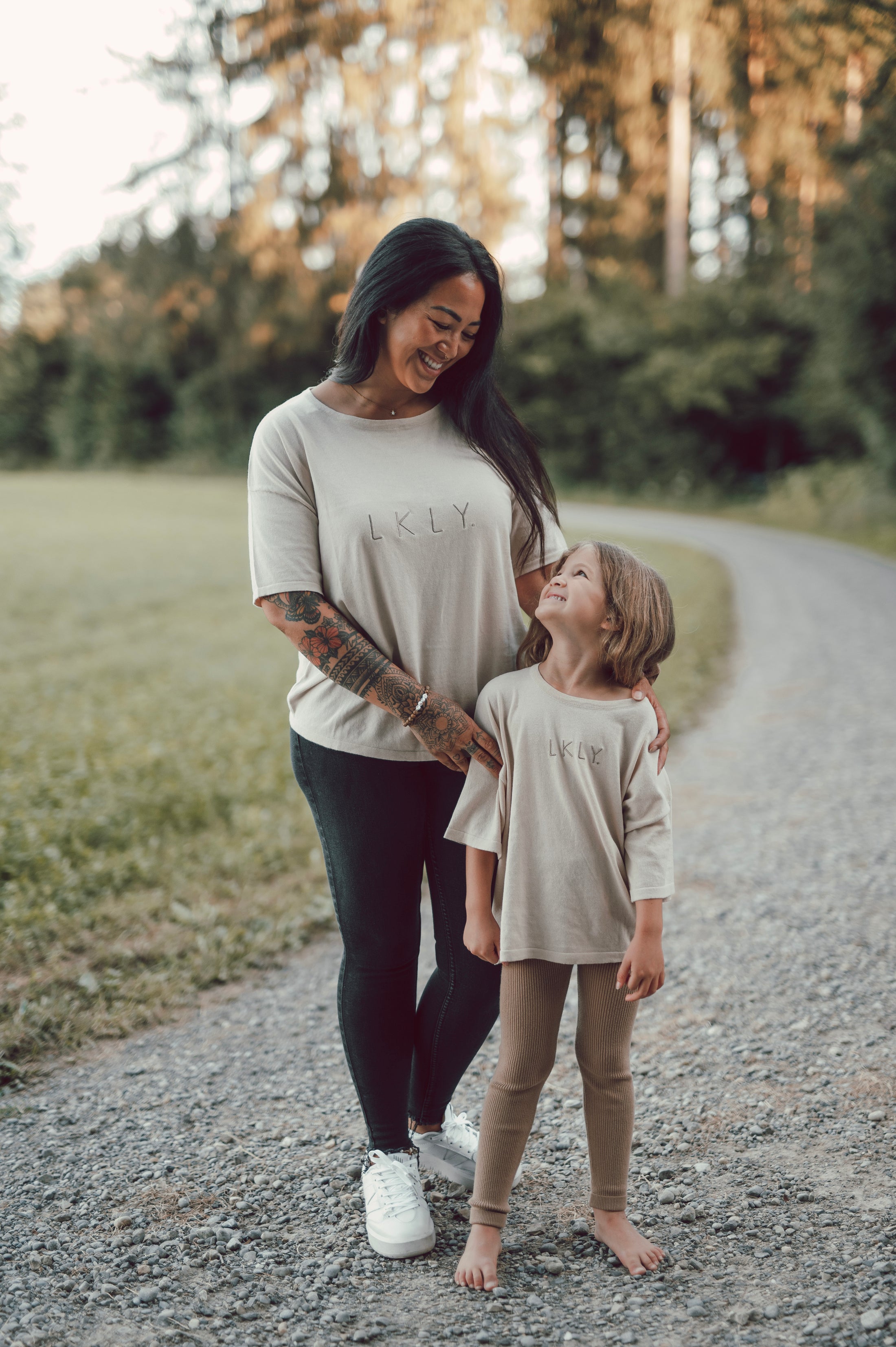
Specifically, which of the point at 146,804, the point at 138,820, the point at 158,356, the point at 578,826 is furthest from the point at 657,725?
the point at 158,356

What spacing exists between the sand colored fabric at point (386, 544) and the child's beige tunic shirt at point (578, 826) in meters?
0.21

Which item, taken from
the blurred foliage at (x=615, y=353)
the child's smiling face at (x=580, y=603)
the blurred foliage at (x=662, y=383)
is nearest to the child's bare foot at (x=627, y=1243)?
the child's smiling face at (x=580, y=603)

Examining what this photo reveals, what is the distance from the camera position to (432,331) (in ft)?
6.74

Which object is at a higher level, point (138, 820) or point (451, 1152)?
point (451, 1152)

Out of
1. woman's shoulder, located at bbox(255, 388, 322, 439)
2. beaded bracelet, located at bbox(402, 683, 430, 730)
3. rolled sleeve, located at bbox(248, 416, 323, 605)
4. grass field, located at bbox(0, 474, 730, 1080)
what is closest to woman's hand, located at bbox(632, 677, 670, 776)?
beaded bracelet, located at bbox(402, 683, 430, 730)

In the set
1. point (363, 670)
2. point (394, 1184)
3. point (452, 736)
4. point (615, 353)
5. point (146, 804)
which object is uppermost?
point (615, 353)

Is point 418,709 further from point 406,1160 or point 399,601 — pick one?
point 406,1160

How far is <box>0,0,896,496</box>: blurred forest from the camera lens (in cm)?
1758

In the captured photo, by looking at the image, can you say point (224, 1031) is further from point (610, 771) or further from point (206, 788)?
point (206, 788)

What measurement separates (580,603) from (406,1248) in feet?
4.64

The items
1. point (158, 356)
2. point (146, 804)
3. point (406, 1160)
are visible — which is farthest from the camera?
point (158, 356)

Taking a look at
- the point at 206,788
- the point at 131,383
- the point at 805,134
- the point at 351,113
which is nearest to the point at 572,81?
the point at 805,134

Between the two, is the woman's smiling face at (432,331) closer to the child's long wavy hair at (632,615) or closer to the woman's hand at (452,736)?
the child's long wavy hair at (632,615)

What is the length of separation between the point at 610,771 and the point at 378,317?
1027 mm
